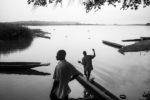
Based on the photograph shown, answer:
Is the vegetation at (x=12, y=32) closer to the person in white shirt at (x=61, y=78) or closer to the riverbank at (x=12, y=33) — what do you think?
the riverbank at (x=12, y=33)

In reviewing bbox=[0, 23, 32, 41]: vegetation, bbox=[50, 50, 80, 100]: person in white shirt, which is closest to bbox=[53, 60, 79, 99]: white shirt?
bbox=[50, 50, 80, 100]: person in white shirt

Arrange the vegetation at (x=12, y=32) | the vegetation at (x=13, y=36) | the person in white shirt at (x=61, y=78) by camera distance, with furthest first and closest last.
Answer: the vegetation at (x=12, y=32)
the vegetation at (x=13, y=36)
the person in white shirt at (x=61, y=78)

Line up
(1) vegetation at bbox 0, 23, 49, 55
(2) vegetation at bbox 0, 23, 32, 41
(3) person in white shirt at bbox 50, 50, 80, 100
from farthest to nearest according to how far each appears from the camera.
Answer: (2) vegetation at bbox 0, 23, 32, 41, (1) vegetation at bbox 0, 23, 49, 55, (3) person in white shirt at bbox 50, 50, 80, 100

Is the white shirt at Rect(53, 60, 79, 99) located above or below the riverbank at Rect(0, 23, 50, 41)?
above

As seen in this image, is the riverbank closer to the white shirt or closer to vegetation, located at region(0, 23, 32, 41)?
vegetation, located at region(0, 23, 32, 41)

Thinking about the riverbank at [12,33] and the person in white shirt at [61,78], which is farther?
the riverbank at [12,33]

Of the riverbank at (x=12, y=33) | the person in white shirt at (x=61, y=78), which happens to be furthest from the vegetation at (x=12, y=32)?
the person in white shirt at (x=61, y=78)

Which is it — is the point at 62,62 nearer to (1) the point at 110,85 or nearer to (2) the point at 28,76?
(1) the point at 110,85

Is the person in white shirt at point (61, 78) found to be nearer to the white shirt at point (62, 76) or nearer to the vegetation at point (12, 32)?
the white shirt at point (62, 76)

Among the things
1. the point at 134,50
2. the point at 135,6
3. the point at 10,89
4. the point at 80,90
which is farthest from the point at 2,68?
the point at 134,50

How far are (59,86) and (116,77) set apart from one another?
39.0ft

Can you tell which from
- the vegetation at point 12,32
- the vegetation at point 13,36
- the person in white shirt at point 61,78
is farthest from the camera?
the vegetation at point 12,32

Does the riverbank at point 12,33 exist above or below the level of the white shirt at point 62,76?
below

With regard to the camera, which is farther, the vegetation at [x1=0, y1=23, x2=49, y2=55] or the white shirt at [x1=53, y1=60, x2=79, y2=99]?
the vegetation at [x1=0, y1=23, x2=49, y2=55]
